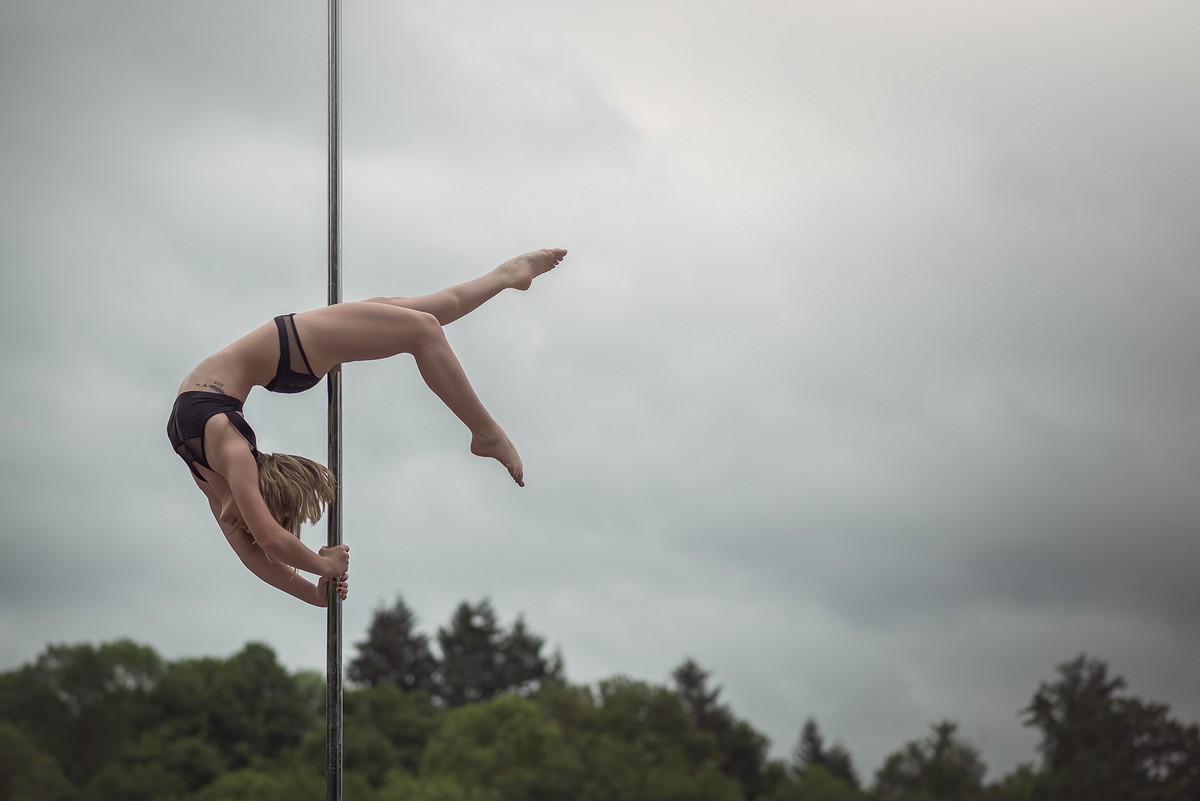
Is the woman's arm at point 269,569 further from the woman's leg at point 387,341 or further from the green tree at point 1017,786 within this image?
the green tree at point 1017,786

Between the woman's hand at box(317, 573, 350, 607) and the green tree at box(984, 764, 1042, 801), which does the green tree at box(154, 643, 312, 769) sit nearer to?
the green tree at box(984, 764, 1042, 801)

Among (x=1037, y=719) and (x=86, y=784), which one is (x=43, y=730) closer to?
(x=86, y=784)

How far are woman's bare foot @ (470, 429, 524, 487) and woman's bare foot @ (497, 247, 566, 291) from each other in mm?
749

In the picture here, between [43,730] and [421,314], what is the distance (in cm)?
3946

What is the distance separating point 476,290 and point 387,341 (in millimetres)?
597

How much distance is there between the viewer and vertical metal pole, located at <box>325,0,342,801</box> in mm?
5742

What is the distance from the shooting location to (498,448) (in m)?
5.80

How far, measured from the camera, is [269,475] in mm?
5465

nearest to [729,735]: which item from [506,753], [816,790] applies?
[816,790]

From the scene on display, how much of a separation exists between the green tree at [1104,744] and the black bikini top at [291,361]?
1625 inches

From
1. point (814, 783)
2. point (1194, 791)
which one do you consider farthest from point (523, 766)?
point (1194, 791)

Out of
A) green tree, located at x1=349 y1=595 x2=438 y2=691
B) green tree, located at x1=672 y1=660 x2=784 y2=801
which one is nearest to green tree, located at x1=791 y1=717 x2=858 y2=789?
green tree, located at x1=672 y1=660 x2=784 y2=801

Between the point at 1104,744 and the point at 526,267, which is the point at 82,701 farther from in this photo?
the point at 526,267

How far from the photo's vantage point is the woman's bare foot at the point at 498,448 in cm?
579
